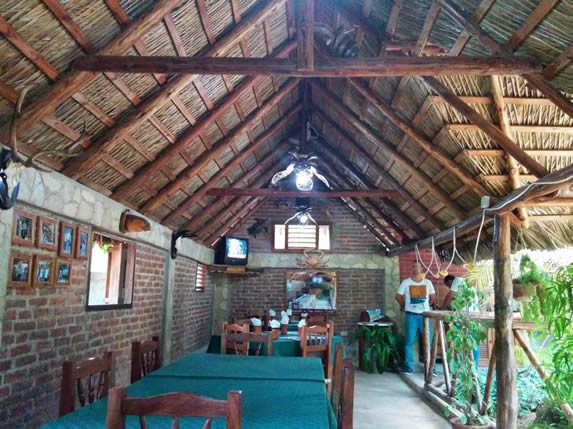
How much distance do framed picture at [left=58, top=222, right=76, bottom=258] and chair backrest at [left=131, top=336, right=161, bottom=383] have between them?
3.87 ft

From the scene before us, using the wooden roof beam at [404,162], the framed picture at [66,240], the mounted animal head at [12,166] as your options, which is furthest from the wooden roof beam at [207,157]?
the mounted animal head at [12,166]

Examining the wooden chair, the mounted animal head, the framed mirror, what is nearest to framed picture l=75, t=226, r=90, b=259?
the mounted animal head

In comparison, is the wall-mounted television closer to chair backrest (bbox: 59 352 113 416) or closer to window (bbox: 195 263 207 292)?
window (bbox: 195 263 207 292)

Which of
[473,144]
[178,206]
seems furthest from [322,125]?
[473,144]

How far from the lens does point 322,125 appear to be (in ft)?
26.8

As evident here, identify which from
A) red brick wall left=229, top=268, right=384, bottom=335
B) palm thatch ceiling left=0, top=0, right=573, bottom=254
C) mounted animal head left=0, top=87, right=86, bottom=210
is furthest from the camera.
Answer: red brick wall left=229, top=268, right=384, bottom=335

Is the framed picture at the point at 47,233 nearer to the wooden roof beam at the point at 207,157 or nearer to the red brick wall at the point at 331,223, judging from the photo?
the wooden roof beam at the point at 207,157

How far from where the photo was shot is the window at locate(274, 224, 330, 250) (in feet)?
35.2

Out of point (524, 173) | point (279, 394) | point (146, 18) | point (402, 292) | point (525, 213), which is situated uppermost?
point (146, 18)

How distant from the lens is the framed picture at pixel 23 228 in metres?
3.44

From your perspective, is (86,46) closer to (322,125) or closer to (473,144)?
(473,144)

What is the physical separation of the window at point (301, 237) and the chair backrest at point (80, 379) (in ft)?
25.9

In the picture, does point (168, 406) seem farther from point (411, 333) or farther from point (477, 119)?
point (411, 333)

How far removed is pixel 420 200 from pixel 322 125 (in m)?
2.20
